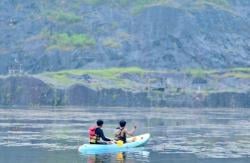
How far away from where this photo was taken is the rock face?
191 meters

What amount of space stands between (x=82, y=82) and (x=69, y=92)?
28.0ft

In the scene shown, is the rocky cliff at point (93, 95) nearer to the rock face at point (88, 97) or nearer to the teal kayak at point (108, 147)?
the rock face at point (88, 97)

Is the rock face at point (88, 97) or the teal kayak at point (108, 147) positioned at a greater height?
the rock face at point (88, 97)

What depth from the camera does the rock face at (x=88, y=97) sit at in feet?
627

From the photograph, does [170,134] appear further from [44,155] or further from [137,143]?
[44,155]

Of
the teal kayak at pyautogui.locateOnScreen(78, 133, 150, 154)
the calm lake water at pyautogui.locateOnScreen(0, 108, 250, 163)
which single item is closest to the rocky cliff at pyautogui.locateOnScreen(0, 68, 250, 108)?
the calm lake water at pyautogui.locateOnScreen(0, 108, 250, 163)

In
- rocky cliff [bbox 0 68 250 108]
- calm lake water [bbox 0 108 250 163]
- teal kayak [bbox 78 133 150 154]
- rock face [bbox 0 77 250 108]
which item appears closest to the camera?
calm lake water [bbox 0 108 250 163]

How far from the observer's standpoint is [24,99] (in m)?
193

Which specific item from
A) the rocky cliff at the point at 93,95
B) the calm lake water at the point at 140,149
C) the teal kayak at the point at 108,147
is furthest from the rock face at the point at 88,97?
the teal kayak at the point at 108,147

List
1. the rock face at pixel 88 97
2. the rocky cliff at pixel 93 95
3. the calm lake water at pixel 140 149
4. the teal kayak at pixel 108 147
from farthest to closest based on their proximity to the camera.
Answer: the rocky cliff at pixel 93 95, the rock face at pixel 88 97, the teal kayak at pixel 108 147, the calm lake water at pixel 140 149

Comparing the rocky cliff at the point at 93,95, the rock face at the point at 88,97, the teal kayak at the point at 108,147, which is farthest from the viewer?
the rocky cliff at the point at 93,95

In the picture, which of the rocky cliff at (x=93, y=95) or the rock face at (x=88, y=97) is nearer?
the rock face at (x=88, y=97)

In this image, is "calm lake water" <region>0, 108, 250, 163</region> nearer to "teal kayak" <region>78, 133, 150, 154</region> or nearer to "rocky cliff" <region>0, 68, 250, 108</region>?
"teal kayak" <region>78, 133, 150, 154</region>

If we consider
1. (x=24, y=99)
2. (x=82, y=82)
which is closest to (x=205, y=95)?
(x=82, y=82)
